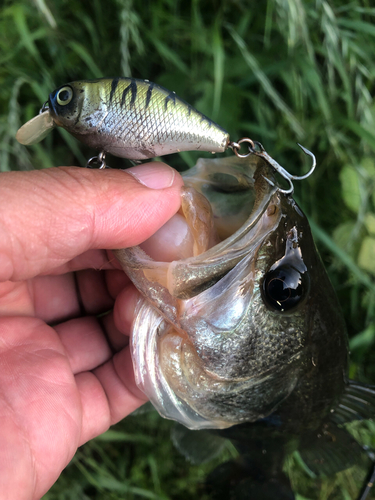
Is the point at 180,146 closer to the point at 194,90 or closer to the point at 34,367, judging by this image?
the point at 34,367

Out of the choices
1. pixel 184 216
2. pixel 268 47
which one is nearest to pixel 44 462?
pixel 184 216

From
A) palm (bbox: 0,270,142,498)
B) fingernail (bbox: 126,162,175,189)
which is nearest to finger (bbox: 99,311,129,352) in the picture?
palm (bbox: 0,270,142,498)

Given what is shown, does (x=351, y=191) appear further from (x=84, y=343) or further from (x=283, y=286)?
(x=84, y=343)

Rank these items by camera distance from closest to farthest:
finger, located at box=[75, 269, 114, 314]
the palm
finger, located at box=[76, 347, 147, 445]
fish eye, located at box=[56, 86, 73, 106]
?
1. fish eye, located at box=[56, 86, 73, 106]
2. the palm
3. finger, located at box=[76, 347, 147, 445]
4. finger, located at box=[75, 269, 114, 314]

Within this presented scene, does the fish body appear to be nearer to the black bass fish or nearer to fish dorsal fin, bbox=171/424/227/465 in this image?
the black bass fish

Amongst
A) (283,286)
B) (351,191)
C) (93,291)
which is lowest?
(93,291)

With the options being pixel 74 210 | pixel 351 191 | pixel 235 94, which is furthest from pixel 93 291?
pixel 351 191

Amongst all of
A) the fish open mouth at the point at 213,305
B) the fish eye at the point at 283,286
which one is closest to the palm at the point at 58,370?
A: the fish open mouth at the point at 213,305
